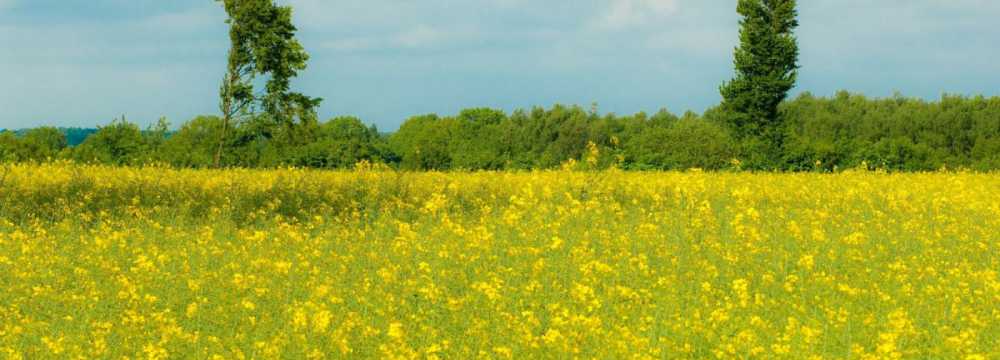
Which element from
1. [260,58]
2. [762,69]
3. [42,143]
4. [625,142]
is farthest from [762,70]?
[42,143]

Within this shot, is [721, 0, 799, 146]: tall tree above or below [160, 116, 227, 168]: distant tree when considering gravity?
above

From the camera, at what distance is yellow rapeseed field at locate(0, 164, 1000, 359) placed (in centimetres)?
746

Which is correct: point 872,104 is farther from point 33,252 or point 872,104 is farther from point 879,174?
point 33,252

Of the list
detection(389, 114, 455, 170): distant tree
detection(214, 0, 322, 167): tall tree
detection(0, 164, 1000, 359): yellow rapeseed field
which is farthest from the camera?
detection(389, 114, 455, 170): distant tree

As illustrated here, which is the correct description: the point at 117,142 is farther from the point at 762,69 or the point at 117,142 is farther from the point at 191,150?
the point at 762,69

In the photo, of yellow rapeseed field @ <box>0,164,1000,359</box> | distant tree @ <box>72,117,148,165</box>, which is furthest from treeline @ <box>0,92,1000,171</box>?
yellow rapeseed field @ <box>0,164,1000,359</box>

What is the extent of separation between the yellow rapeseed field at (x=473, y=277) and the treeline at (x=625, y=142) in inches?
241

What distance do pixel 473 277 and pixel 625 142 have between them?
3464cm

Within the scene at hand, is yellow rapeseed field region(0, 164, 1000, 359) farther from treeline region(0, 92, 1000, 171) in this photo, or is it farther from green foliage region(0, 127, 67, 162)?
green foliage region(0, 127, 67, 162)

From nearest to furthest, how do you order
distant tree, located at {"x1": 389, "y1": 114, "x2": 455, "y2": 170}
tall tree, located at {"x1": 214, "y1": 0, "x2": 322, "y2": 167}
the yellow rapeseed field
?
the yellow rapeseed field, tall tree, located at {"x1": 214, "y1": 0, "x2": 322, "y2": 167}, distant tree, located at {"x1": 389, "y1": 114, "x2": 455, "y2": 170}

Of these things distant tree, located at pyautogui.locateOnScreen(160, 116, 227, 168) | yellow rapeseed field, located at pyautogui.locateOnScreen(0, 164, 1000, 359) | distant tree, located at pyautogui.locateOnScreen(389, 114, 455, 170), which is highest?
distant tree, located at pyautogui.locateOnScreen(389, 114, 455, 170)

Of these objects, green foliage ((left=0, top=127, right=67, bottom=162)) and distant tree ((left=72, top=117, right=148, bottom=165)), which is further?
distant tree ((left=72, top=117, right=148, bottom=165))

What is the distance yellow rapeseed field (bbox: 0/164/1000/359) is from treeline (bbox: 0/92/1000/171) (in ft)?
20.1

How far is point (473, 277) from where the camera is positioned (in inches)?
401
